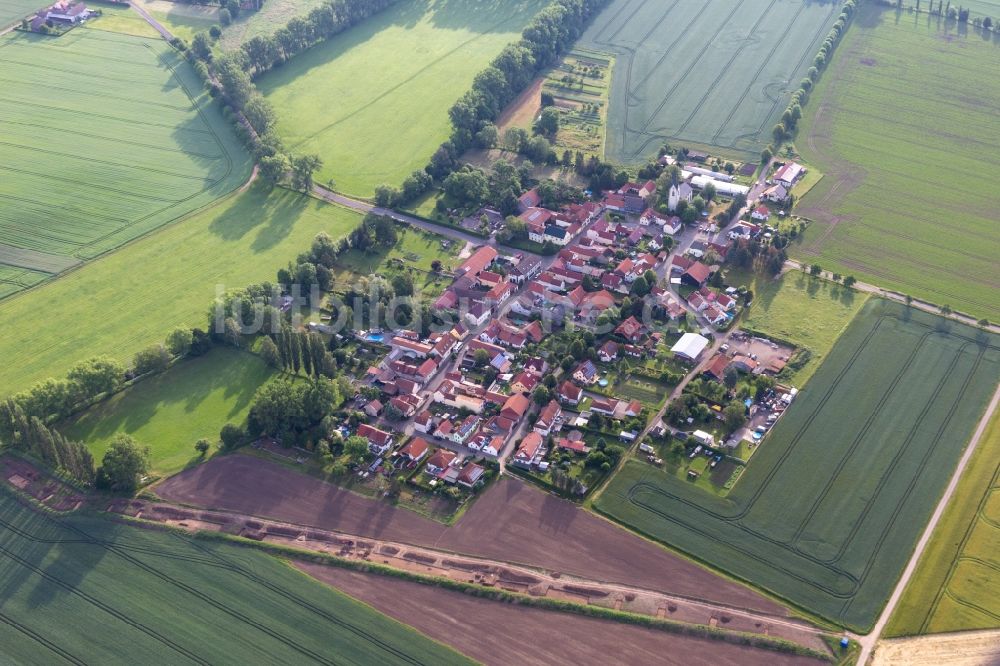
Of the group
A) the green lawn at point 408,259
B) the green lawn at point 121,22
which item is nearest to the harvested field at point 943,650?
the green lawn at point 408,259

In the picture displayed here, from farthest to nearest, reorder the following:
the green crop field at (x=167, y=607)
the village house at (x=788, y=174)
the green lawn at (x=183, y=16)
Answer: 1. the green lawn at (x=183, y=16)
2. the village house at (x=788, y=174)
3. the green crop field at (x=167, y=607)

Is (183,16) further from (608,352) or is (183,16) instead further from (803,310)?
(803,310)

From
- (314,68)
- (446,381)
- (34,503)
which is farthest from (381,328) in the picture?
(314,68)

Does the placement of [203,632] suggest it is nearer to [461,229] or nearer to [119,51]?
[461,229]

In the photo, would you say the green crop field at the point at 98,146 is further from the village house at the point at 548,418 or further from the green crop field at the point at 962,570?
the green crop field at the point at 962,570

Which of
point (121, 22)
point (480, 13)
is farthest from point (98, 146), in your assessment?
point (480, 13)
